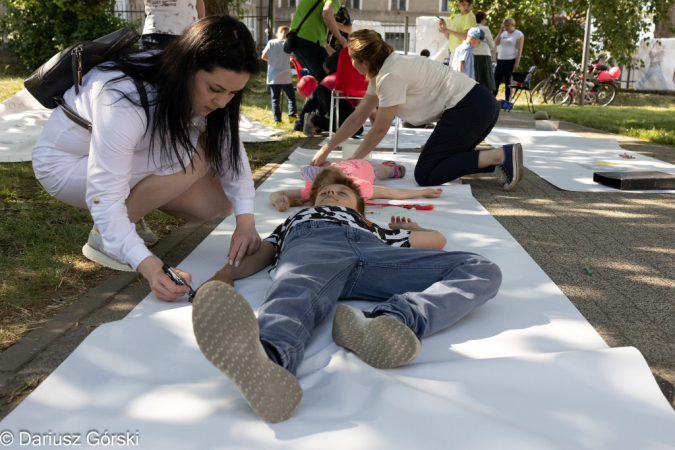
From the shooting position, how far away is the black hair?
2.15 metres

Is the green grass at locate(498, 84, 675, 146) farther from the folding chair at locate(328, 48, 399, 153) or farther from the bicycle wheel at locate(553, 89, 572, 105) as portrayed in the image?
the folding chair at locate(328, 48, 399, 153)

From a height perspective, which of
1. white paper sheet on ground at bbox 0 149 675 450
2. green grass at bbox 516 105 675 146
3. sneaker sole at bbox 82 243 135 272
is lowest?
white paper sheet on ground at bbox 0 149 675 450

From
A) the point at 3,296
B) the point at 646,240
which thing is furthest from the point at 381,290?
the point at 646,240

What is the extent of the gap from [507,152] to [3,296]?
129 inches

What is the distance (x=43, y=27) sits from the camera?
45.3 feet

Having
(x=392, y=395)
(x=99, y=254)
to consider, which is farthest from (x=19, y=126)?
(x=392, y=395)

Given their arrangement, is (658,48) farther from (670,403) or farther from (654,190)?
(670,403)

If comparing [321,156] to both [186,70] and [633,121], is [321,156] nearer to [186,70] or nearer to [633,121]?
[186,70]

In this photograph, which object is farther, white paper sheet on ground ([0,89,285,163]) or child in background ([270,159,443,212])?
white paper sheet on ground ([0,89,285,163])

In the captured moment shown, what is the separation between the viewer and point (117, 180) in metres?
2.23

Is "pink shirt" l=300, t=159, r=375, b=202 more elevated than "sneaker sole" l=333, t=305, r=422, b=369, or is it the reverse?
"pink shirt" l=300, t=159, r=375, b=202

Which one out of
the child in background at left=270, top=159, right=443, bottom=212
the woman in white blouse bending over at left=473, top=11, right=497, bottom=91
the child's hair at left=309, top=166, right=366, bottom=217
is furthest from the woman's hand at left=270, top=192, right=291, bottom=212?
the woman in white blouse bending over at left=473, top=11, right=497, bottom=91

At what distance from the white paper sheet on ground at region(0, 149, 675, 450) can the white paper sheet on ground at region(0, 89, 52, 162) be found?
12.9 feet

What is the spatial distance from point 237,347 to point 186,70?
1.06 metres
